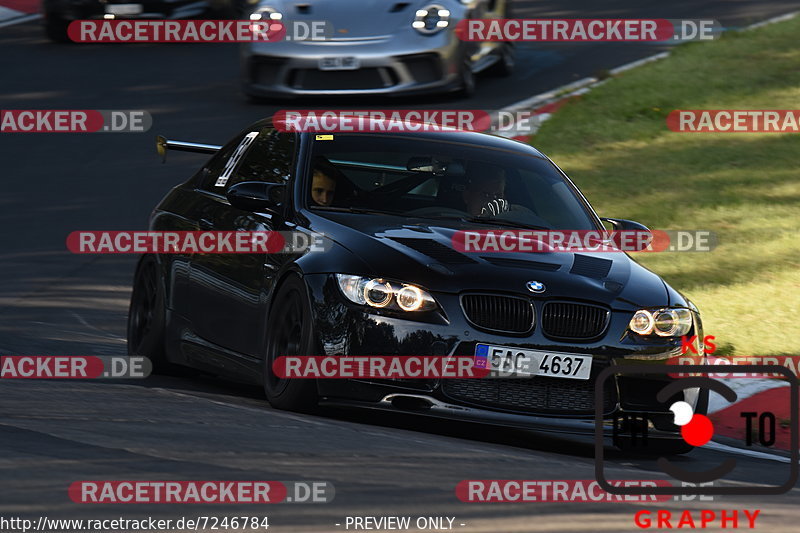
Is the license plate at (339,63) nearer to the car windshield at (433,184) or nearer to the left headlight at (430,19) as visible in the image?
the left headlight at (430,19)

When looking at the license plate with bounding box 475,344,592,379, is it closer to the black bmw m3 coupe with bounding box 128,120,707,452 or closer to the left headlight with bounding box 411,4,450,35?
the black bmw m3 coupe with bounding box 128,120,707,452

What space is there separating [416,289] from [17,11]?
684 inches

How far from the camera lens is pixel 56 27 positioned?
66.9ft

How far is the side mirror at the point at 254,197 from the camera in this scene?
312 inches

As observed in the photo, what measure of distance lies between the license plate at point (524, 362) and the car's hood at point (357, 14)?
9699 millimetres

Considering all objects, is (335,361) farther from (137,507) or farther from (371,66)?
(371,66)

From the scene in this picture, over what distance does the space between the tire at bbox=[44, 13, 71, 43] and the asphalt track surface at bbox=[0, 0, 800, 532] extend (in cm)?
497

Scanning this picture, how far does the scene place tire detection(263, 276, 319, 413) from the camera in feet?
23.5

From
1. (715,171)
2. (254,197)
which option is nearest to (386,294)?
(254,197)

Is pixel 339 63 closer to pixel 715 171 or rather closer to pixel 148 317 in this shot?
pixel 715 171

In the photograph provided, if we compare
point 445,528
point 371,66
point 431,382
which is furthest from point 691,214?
point 445,528

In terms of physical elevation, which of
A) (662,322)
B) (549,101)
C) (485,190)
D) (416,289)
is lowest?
(549,101)

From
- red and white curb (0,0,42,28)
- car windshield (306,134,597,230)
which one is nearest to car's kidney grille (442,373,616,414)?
car windshield (306,134,597,230)

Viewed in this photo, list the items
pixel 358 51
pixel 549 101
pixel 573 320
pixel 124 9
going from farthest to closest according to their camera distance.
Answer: pixel 124 9, pixel 549 101, pixel 358 51, pixel 573 320
